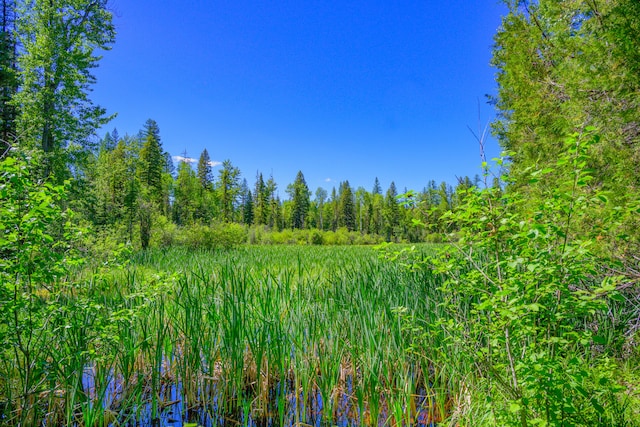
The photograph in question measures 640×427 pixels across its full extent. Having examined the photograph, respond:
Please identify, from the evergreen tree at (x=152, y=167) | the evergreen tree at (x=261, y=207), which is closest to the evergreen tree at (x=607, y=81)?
the evergreen tree at (x=152, y=167)

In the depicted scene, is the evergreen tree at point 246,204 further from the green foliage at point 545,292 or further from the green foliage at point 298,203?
the green foliage at point 545,292

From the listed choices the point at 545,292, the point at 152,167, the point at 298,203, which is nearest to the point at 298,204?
the point at 298,203

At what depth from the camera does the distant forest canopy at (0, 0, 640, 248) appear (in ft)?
10.3

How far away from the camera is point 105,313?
327 cm

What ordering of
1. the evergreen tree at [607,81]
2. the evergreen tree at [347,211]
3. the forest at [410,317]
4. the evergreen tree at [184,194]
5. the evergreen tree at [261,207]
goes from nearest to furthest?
the forest at [410,317] → the evergreen tree at [607,81] → the evergreen tree at [184,194] → the evergreen tree at [261,207] → the evergreen tree at [347,211]

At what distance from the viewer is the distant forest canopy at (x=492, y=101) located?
3131 mm

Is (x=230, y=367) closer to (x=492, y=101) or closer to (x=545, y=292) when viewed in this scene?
(x=545, y=292)

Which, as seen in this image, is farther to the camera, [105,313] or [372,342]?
[105,313]

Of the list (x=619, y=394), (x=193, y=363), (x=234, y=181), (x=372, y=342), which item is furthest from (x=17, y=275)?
(x=234, y=181)

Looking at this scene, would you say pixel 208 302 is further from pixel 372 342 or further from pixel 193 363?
pixel 372 342

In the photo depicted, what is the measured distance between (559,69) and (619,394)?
12.5ft

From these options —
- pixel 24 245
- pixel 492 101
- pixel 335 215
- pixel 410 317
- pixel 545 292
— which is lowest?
pixel 410 317

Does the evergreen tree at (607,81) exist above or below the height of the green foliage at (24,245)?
above

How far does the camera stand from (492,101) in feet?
39.3
